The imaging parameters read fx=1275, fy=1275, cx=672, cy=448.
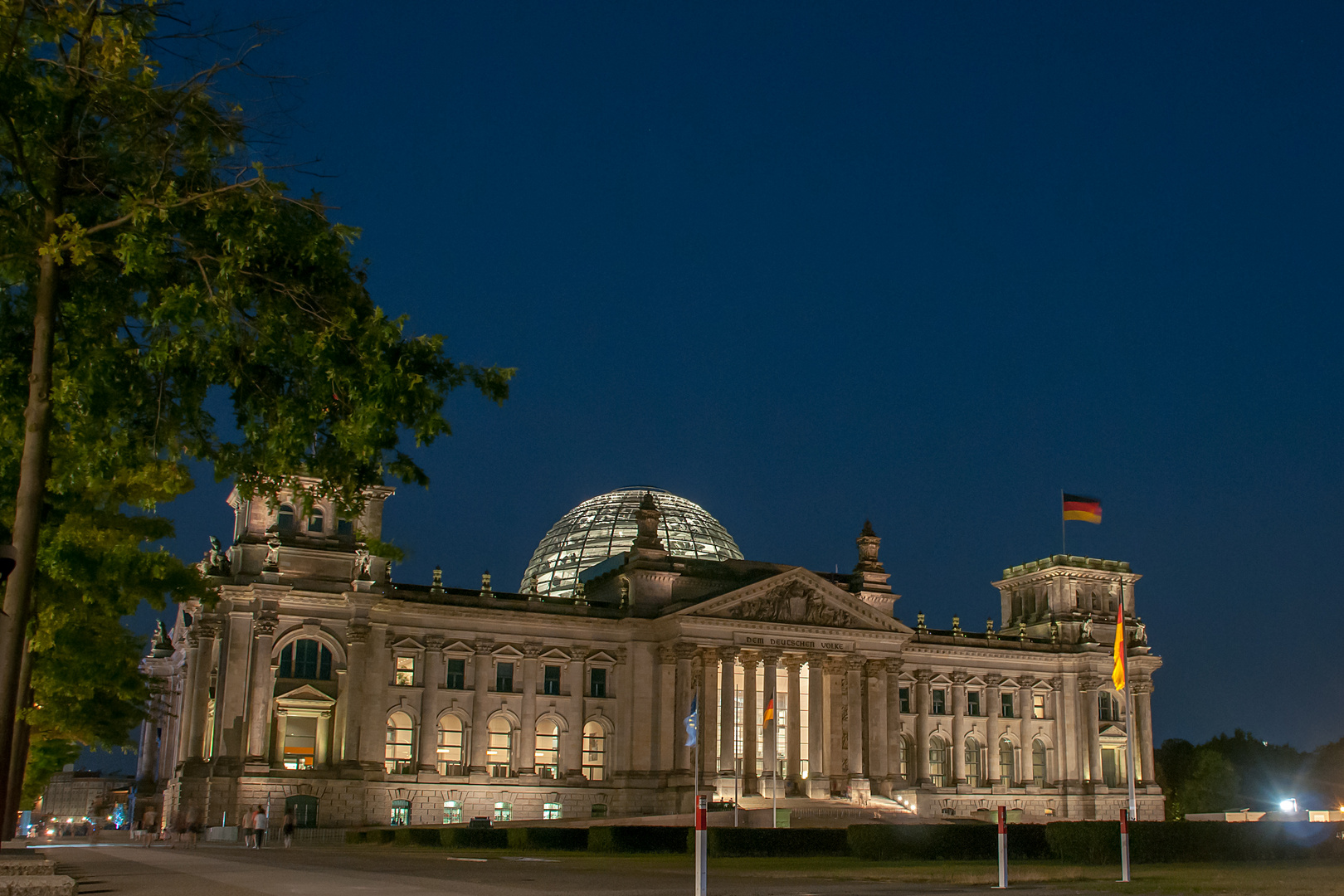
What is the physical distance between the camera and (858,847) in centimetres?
3856

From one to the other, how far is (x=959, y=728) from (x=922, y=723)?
146 inches

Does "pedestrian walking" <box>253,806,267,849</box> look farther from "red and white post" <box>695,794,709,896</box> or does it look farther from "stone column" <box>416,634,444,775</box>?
"red and white post" <box>695,794,709,896</box>

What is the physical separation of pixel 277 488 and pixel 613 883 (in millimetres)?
10063

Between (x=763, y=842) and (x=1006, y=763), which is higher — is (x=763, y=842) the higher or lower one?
the lower one

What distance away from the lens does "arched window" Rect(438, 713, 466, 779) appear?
3115 inches

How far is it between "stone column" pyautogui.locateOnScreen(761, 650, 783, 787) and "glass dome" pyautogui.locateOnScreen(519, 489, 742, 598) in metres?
16.1

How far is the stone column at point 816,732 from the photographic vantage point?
83.2 m

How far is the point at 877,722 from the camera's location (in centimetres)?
8788

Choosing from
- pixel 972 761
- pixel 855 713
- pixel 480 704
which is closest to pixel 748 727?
pixel 855 713

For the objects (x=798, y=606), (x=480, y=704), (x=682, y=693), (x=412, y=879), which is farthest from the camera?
(x=798, y=606)

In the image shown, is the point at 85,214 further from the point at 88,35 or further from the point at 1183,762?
the point at 1183,762

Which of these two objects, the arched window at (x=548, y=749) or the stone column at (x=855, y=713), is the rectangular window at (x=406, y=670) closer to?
the arched window at (x=548, y=749)

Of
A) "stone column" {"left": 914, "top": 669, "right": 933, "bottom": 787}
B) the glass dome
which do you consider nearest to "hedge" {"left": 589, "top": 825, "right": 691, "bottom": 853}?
"stone column" {"left": 914, "top": 669, "right": 933, "bottom": 787}

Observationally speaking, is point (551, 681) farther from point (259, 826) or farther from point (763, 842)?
point (763, 842)
